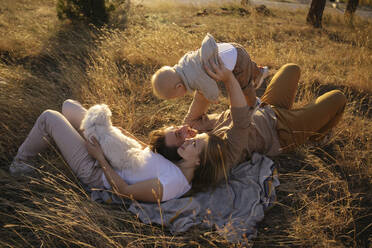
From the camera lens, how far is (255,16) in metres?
9.22

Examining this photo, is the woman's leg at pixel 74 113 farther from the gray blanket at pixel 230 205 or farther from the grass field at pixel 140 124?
the gray blanket at pixel 230 205

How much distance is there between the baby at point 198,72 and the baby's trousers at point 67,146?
2.78 ft

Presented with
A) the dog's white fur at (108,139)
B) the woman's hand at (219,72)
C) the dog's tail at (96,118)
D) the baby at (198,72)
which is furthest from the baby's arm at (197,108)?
the dog's tail at (96,118)

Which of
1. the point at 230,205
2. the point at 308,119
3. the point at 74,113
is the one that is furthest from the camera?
the point at 308,119

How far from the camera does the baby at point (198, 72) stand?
7.39 ft

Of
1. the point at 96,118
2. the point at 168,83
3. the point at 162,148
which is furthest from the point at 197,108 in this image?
the point at 96,118

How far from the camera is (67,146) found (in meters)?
2.38

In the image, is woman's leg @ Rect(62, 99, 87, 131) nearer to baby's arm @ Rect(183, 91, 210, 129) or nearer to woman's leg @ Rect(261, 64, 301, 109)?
baby's arm @ Rect(183, 91, 210, 129)

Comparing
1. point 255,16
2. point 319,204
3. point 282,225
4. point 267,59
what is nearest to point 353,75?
point 267,59

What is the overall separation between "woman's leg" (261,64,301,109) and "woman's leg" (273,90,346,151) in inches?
9.2

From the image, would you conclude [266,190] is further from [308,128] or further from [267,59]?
[267,59]

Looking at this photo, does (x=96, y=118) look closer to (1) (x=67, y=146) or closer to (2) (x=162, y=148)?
(1) (x=67, y=146)

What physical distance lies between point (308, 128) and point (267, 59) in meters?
2.53

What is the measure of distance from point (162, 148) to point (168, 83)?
1.85ft
